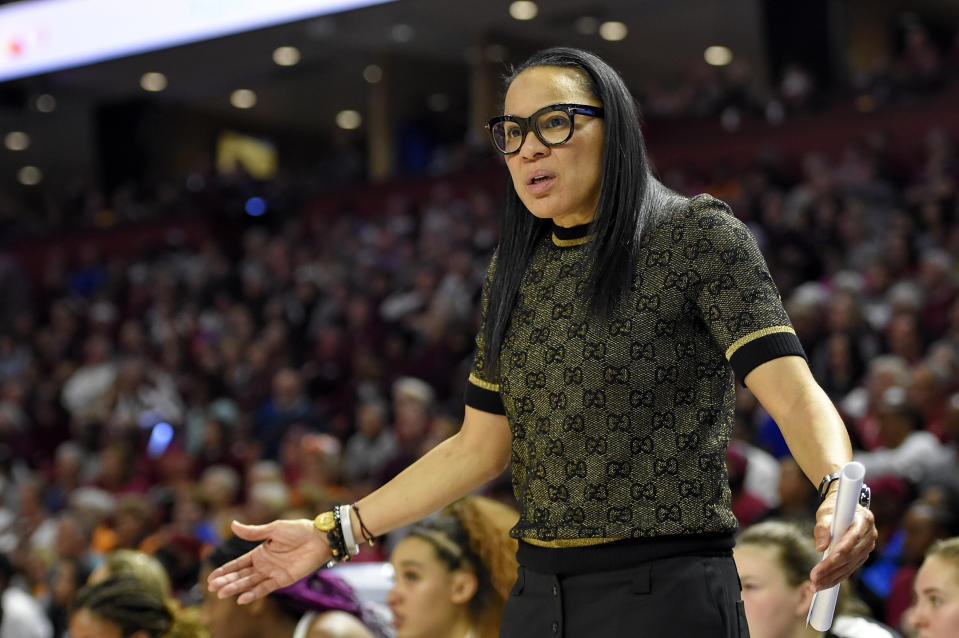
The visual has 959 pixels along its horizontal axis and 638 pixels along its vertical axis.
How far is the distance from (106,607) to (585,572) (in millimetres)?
1913

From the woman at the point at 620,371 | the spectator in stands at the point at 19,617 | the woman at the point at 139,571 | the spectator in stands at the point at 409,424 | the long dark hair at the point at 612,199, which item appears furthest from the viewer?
the spectator in stands at the point at 409,424

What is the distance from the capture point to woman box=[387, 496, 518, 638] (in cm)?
281

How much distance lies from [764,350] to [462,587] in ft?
4.84

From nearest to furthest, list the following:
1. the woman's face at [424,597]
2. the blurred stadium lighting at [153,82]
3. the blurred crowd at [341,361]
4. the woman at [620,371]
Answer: the woman at [620,371], the woman's face at [424,597], the blurred crowd at [341,361], the blurred stadium lighting at [153,82]

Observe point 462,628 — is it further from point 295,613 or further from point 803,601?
point 803,601

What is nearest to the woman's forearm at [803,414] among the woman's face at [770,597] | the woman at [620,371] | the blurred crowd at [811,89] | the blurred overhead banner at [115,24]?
the woman at [620,371]

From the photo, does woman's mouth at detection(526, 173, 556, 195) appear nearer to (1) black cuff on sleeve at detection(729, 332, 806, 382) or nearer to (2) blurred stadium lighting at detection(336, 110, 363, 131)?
(1) black cuff on sleeve at detection(729, 332, 806, 382)

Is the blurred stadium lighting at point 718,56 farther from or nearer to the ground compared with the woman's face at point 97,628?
nearer to the ground

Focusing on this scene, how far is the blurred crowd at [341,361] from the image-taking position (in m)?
5.09

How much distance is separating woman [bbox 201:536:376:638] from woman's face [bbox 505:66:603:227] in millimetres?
1556

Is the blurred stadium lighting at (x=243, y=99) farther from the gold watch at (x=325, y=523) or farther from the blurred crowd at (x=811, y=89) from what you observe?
the gold watch at (x=325, y=523)

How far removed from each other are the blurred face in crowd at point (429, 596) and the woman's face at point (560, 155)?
4.32 ft

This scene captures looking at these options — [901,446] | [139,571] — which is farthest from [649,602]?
[901,446]

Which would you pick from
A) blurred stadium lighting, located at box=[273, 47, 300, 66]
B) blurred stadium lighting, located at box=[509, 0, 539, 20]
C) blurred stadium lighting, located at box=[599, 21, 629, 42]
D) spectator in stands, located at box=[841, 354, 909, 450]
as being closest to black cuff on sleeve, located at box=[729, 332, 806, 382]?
spectator in stands, located at box=[841, 354, 909, 450]
